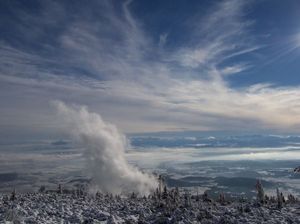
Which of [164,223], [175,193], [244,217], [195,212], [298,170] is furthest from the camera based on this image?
[175,193]

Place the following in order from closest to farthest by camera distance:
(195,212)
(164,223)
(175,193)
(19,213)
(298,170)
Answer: (298,170) → (19,213) → (164,223) → (195,212) → (175,193)

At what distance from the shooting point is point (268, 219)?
5697 centimetres

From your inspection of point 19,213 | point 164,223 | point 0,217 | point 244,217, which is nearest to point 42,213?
point 19,213

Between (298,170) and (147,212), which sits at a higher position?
(298,170)

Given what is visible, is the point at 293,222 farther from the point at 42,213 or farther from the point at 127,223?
the point at 42,213

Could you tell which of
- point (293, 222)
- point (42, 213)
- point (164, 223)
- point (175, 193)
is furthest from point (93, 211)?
point (175, 193)

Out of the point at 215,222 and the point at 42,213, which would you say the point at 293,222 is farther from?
the point at 42,213

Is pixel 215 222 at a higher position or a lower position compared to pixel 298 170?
lower

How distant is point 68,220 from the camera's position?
50938 mm

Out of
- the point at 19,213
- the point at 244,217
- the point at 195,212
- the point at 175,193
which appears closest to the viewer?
the point at 19,213

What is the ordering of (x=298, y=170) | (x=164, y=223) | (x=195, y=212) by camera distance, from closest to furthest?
(x=298, y=170), (x=164, y=223), (x=195, y=212)

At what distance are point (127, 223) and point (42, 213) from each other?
13.0m

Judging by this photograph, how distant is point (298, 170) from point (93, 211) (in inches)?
1336

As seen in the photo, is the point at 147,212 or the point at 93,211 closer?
the point at 93,211
